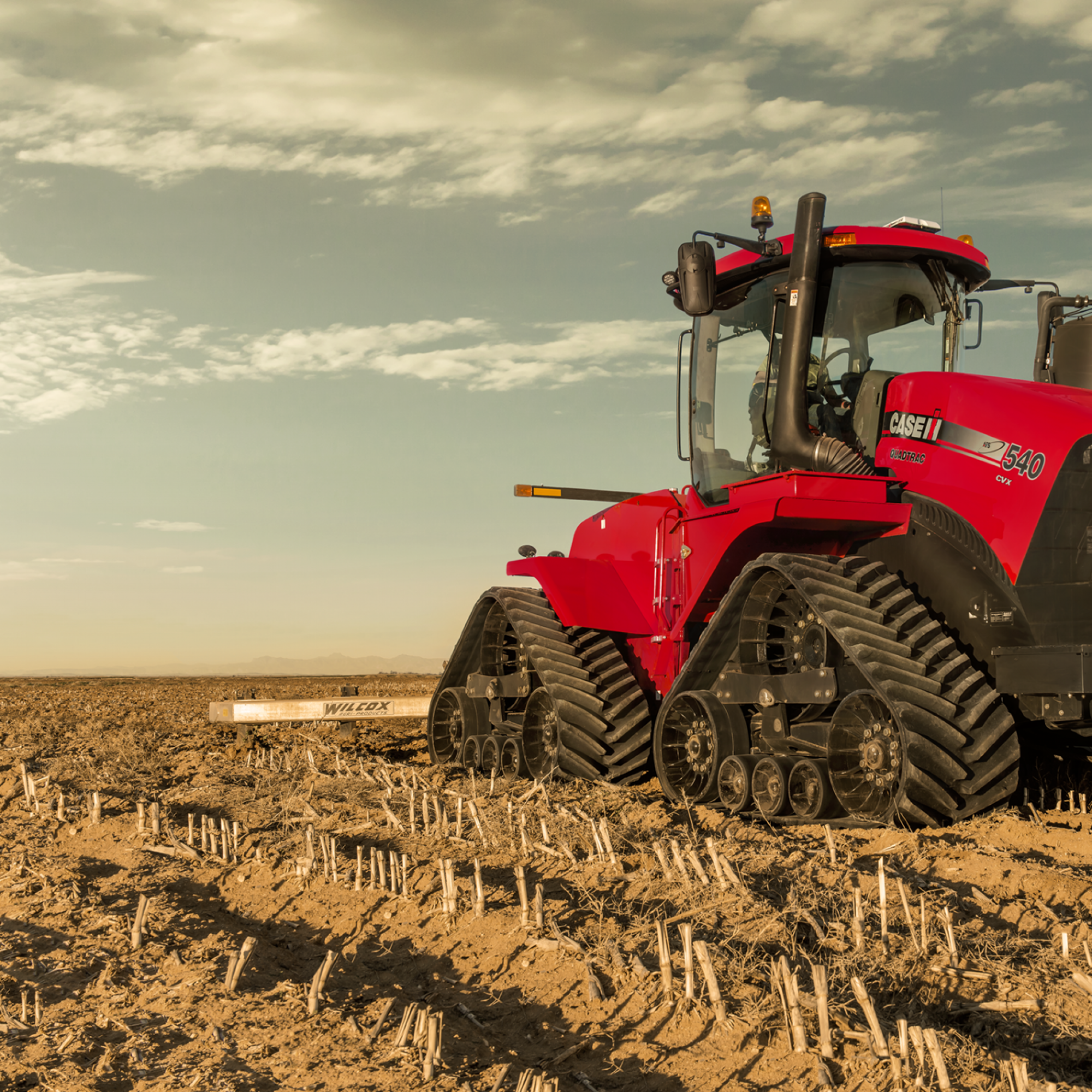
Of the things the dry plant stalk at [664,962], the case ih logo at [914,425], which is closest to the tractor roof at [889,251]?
the case ih logo at [914,425]

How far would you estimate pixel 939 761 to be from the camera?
20.3 feet

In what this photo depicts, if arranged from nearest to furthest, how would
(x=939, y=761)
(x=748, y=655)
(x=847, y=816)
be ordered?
(x=939, y=761), (x=847, y=816), (x=748, y=655)

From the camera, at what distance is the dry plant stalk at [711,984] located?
360 centimetres

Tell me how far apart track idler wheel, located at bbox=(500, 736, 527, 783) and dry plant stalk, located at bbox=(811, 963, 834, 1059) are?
6.77m

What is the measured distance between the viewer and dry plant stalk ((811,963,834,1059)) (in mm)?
3359

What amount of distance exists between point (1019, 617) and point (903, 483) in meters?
1.29

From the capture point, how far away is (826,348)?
8.27m

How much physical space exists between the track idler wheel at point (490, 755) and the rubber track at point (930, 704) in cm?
506

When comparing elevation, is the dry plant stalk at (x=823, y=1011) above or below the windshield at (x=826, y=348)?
below

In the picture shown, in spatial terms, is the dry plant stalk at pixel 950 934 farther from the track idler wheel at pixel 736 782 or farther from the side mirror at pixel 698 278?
the side mirror at pixel 698 278

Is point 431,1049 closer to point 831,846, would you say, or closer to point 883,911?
point 883,911

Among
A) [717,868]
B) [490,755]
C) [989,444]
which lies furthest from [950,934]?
[490,755]

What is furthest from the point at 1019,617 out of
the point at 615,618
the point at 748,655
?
the point at 615,618

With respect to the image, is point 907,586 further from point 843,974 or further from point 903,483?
point 843,974
